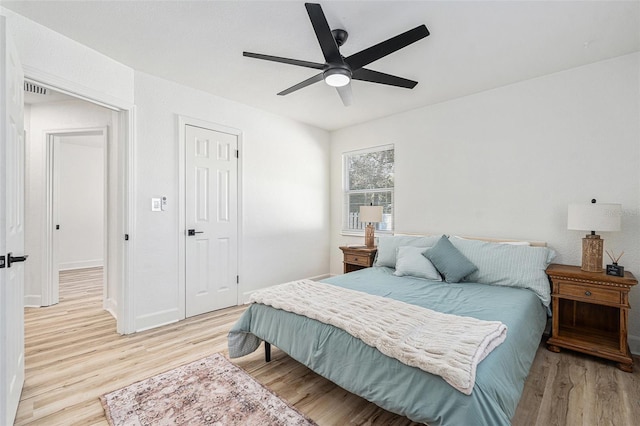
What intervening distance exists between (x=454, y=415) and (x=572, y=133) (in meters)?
2.96

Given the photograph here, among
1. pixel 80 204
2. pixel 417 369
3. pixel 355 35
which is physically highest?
pixel 355 35

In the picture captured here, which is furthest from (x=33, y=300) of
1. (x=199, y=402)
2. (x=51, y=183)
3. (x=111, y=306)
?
(x=199, y=402)

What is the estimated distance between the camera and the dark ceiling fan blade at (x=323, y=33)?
159 centimetres

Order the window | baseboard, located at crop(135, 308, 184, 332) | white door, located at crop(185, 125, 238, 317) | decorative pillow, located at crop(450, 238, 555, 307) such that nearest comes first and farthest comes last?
decorative pillow, located at crop(450, 238, 555, 307) < baseboard, located at crop(135, 308, 184, 332) < white door, located at crop(185, 125, 238, 317) < the window

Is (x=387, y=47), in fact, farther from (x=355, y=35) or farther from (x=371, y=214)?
(x=371, y=214)

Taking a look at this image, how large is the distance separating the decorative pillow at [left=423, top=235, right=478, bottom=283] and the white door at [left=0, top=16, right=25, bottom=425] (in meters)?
3.13

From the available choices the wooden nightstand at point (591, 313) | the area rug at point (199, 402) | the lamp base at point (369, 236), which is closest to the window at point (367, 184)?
the lamp base at point (369, 236)

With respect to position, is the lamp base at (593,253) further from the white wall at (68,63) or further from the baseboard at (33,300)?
the baseboard at (33,300)

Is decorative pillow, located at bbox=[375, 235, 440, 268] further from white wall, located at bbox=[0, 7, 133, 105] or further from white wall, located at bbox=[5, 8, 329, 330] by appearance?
white wall, located at bbox=[0, 7, 133, 105]

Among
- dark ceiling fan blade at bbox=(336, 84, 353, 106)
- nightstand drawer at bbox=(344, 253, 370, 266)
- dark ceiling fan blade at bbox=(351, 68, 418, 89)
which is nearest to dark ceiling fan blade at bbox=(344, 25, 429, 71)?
dark ceiling fan blade at bbox=(351, 68, 418, 89)

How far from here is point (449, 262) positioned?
9.39 feet

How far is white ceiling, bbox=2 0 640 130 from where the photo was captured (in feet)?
6.50

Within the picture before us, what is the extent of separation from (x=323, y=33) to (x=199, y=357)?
2595 mm

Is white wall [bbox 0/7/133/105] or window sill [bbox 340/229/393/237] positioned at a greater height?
white wall [bbox 0/7/133/105]
